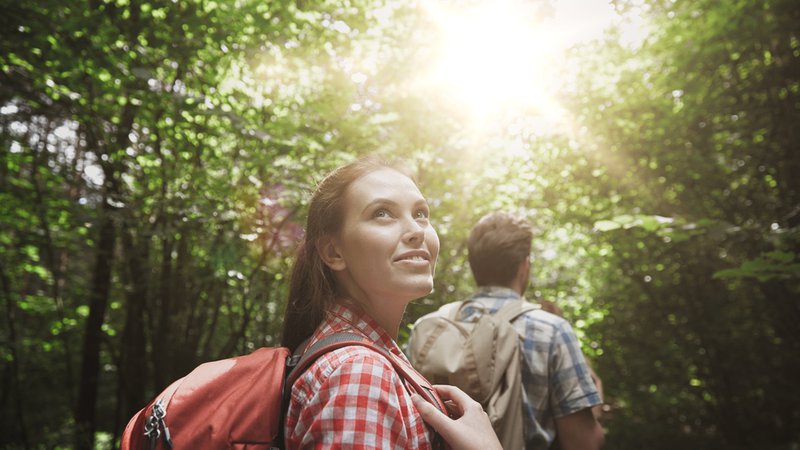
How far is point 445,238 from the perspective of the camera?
17.6 ft

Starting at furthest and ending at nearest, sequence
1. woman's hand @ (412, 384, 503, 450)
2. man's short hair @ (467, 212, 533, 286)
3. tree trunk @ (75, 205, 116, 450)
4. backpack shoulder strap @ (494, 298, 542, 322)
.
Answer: tree trunk @ (75, 205, 116, 450), man's short hair @ (467, 212, 533, 286), backpack shoulder strap @ (494, 298, 542, 322), woman's hand @ (412, 384, 503, 450)

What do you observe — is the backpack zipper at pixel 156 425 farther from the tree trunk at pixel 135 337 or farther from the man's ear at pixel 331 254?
the tree trunk at pixel 135 337

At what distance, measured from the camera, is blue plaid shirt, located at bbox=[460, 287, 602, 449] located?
211cm

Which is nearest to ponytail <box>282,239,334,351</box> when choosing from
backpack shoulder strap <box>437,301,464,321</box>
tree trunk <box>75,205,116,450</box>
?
backpack shoulder strap <box>437,301,464,321</box>

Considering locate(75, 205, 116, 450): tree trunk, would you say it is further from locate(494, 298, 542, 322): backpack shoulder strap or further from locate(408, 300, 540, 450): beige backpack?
locate(494, 298, 542, 322): backpack shoulder strap

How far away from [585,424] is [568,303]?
610 cm

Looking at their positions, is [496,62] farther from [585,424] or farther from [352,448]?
[352,448]

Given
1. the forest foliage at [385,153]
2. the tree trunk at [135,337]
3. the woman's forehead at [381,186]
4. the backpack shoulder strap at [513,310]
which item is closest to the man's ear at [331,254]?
the woman's forehead at [381,186]

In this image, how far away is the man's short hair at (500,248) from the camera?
2.48m

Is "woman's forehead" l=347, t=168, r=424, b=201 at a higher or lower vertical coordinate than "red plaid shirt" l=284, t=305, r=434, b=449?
higher

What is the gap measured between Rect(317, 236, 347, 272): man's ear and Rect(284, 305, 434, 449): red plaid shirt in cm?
34

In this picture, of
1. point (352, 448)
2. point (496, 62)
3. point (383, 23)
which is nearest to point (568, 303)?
point (496, 62)

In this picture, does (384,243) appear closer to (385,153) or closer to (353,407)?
(353,407)

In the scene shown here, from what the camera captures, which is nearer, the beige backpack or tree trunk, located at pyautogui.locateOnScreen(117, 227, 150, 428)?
the beige backpack
